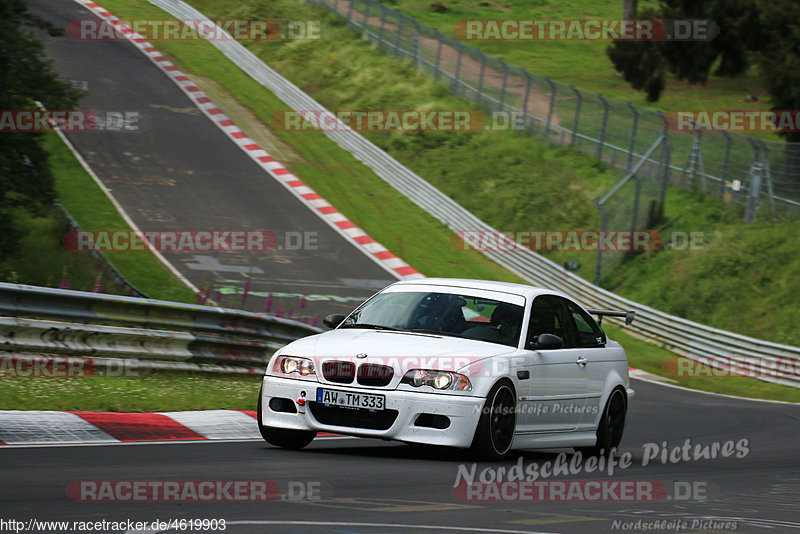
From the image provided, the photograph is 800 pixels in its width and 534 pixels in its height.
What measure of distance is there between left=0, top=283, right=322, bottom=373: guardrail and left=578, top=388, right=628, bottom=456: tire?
432 centimetres

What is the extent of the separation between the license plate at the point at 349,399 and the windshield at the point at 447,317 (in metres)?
0.97

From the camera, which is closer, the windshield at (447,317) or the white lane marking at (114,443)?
the white lane marking at (114,443)

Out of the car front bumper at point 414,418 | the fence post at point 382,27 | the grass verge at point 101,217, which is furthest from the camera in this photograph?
the fence post at point 382,27

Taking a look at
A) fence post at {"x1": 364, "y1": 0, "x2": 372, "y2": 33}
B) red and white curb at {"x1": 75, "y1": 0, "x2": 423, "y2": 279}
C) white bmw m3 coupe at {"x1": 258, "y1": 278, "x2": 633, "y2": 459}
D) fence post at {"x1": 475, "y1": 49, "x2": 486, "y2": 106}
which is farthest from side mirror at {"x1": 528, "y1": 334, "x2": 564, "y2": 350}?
fence post at {"x1": 364, "y1": 0, "x2": 372, "y2": 33}

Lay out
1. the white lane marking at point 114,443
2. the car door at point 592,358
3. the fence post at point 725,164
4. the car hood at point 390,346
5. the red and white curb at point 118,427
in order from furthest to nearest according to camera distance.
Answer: the fence post at point 725,164, the car door at point 592,358, the car hood at point 390,346, the red and white curb at point 118,427, the white lane marking at point 114,443

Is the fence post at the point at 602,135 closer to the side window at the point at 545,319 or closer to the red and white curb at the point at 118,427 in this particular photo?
the side window at the point at 545,319

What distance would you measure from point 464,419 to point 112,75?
94.7ft

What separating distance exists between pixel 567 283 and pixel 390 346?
17.0 metres

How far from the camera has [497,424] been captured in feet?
27.3

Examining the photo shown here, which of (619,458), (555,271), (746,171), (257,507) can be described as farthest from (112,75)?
(257,507)

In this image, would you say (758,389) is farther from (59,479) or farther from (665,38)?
(665,38)

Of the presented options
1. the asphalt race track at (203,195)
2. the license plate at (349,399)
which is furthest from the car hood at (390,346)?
the asphalt race track at (203,195)

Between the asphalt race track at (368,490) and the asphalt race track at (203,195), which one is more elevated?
the asphalt race track at (368,490)

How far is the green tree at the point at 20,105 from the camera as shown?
1760cm
